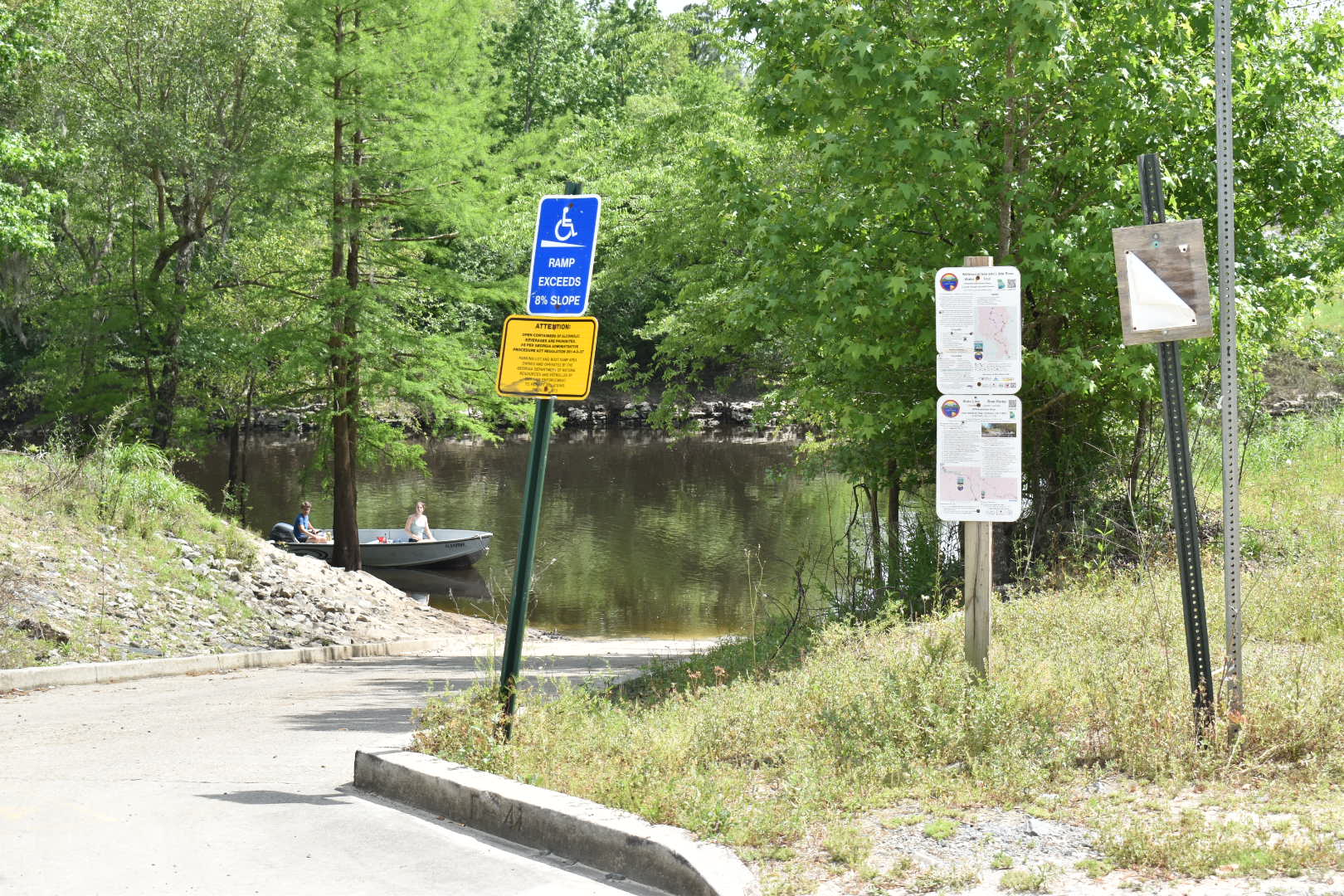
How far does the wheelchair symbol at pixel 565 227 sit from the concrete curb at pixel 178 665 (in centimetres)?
752

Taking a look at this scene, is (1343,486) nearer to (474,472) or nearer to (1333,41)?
(1333,41)

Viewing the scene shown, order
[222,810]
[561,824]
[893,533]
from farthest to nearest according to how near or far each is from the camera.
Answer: [893,533]
[222,810]
[561,824]

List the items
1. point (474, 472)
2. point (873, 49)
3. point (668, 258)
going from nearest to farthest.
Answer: point (873, 49), point (668, 258), point (474, 472)

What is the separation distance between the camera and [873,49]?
446 inches

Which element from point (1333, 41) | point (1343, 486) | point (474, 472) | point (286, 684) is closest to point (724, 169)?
point (1333, 41)

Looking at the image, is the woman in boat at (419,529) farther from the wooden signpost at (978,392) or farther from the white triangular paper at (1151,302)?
the white triangular paper at (1151,302)

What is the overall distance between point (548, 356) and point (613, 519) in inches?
1160

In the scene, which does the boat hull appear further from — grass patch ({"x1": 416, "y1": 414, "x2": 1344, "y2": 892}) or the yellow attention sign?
the yellow attention sign

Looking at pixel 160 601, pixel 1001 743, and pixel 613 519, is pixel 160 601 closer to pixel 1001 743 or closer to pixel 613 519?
pixel 1001 743

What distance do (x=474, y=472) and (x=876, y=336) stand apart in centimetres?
3637

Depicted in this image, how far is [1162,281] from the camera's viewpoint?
5.75m

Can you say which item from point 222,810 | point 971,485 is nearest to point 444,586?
point 222,810

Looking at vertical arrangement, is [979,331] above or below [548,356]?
above

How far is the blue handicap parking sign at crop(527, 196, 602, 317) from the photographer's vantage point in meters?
6.58
